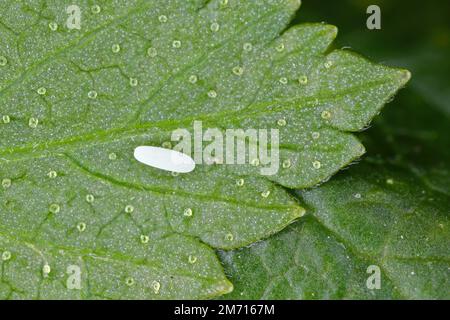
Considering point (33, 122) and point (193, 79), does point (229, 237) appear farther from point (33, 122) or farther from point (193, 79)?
point (33, 122)

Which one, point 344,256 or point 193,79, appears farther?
point 344,256

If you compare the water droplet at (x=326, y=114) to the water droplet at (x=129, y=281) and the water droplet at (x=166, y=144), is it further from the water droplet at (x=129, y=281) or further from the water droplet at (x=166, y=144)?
the water droplet at (x=129, y=281)

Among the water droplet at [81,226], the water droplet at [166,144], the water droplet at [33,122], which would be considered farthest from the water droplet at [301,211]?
the water droplet at [33,122]

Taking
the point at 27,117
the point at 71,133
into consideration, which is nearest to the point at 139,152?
the point at 71,133

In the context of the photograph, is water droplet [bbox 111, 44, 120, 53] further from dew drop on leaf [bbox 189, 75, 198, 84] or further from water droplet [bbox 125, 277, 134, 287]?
water droplet [bbox 125, 277, 134, 287]

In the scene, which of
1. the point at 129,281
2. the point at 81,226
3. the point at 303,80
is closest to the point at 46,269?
the point at 81,226

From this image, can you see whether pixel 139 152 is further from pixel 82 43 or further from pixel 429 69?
pixel 429 69

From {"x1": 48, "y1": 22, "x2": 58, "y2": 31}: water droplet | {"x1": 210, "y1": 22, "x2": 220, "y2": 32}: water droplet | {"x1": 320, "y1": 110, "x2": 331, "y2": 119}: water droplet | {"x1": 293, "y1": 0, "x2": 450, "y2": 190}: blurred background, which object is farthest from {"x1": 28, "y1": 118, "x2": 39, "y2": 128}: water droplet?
{"x1": 293, "y1": 0, "x2": 450, "y2": 190}: blurred background
